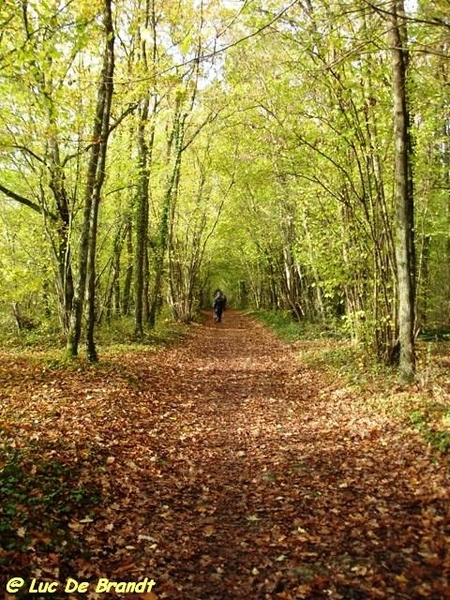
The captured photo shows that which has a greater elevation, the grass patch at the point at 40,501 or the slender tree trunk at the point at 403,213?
the slender tree trunk at the point at 403,213

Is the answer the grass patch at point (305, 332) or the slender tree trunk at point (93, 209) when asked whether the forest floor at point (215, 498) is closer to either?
the slender tree trunk at point (93, 209)

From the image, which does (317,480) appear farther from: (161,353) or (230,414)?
(161,353)

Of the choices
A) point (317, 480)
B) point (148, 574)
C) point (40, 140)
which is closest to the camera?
point (148, 574)

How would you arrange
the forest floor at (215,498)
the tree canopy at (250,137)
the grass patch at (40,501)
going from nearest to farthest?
the forest floor at (215,498) → the grass patch at (40,501) → the tree canopy at (250,137)

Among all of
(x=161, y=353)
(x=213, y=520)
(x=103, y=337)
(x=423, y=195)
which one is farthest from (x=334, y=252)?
(x=213, y=520)

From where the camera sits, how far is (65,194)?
1524cm

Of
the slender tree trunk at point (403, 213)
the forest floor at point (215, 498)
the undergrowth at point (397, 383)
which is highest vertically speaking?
the slender tree trunk at point (403, 213)

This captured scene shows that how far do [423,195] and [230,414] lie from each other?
696 cm

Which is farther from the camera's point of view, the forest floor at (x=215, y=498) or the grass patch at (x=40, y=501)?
the grass patch at (x=40, y=501)

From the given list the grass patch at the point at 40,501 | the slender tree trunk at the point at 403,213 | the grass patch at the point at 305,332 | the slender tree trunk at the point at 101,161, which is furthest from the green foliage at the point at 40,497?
the grass patch at the point at 305,332

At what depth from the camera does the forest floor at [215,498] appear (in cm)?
425

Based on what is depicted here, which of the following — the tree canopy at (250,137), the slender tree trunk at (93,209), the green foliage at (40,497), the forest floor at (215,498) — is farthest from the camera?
the slender tree trunk at (93,209)

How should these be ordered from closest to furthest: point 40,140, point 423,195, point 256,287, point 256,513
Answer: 1. point 256,513
2. point 423,195
3. point 40,140
4. point 256,287

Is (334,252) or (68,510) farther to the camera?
(334,252)
